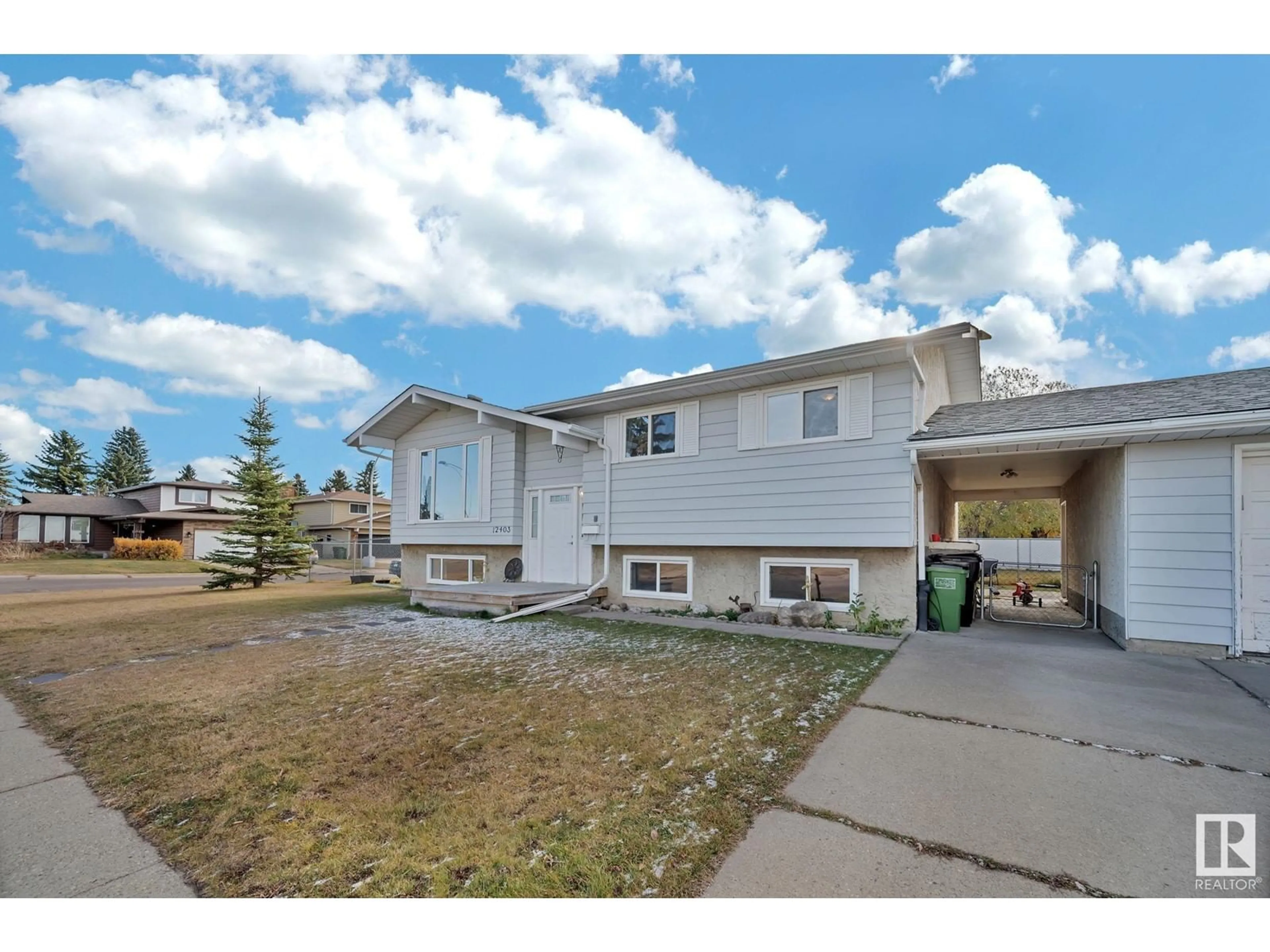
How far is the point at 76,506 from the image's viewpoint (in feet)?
110

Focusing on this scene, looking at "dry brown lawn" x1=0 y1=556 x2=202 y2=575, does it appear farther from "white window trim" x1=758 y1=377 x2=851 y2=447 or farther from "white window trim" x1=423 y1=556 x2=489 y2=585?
"white window trim" x1=758 y1=377 x2=851 y2=447

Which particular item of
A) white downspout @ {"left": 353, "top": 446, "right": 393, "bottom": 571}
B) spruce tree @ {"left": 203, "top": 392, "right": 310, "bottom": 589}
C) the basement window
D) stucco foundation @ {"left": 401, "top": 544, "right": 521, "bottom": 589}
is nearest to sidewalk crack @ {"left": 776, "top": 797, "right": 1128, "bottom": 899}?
stucco foundation @ {"left": 401, "top": 544, "right": 521, "bottom": 589}

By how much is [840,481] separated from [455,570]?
9.36 m

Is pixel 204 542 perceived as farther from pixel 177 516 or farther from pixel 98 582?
pixel 98 582

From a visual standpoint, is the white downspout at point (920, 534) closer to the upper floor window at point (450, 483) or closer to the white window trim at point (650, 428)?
the white window trim at point (650, 428)

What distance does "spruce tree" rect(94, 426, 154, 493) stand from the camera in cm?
5659

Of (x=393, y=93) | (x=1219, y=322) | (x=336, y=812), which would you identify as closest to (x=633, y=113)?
(x=393, y=93)

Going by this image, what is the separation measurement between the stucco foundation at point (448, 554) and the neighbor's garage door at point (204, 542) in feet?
81.4

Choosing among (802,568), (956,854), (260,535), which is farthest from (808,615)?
(260,535)

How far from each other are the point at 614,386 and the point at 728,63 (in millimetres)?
5700

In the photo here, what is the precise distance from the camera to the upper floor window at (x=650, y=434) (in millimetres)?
9961
